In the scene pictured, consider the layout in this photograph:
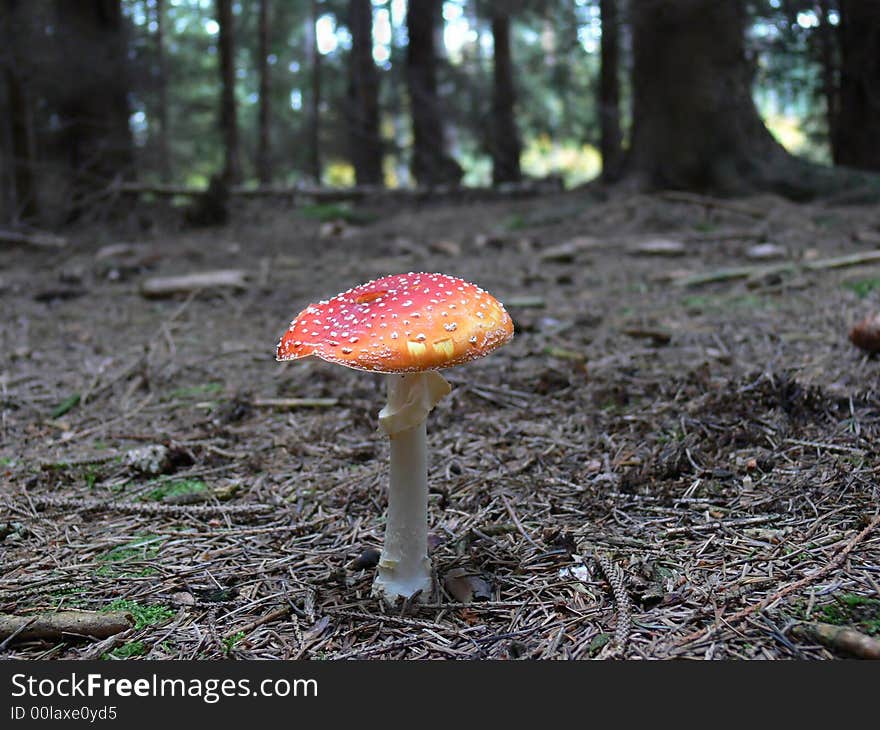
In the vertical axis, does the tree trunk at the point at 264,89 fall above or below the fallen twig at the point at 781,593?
above

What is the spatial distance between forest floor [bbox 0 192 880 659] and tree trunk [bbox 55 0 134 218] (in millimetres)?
4429

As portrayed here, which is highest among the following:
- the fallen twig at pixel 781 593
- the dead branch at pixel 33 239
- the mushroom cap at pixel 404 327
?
the dead branch at pixel 33 239

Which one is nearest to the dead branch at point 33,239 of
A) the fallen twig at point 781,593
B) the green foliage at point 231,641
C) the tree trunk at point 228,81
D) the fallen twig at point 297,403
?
the tree trunk at point 228,81

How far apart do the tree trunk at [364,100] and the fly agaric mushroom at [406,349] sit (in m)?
11.9

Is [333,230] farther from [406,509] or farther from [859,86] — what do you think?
[406,509]

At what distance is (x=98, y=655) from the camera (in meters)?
1.92

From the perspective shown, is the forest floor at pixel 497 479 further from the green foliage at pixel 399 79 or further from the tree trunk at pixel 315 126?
the tree trunk at pixel 315 126

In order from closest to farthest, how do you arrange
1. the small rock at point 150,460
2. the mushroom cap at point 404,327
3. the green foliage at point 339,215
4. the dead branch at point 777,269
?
1. the mushroom cap at point 404,327
2. the small rock at point 150,460
3. the dead branch at point 777,269
4. the green foliage at point 339,215

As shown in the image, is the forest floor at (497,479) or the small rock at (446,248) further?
the small rock at (446,248)

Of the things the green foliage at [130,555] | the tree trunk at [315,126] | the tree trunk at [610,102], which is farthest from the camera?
the tree trunk at [315,126]

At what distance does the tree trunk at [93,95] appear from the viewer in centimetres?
899

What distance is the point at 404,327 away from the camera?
190cm

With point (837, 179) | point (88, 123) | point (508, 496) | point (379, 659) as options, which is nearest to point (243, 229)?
point (88, 123)

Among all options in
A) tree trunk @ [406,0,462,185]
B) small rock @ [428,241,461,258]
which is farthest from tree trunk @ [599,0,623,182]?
small rock @ [428,241,461,258]
